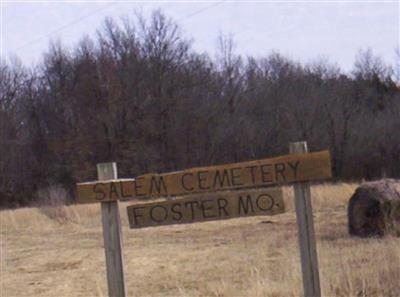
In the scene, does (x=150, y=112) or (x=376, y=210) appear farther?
(x=150, y=112)

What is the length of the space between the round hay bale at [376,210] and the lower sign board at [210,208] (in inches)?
340

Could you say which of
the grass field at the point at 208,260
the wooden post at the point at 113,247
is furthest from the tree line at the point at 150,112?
the wooden post at the point at 113,247

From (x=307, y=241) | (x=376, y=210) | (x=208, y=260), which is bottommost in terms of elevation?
(x=208, y=260)

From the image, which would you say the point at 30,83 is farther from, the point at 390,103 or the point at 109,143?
the point at 390,103

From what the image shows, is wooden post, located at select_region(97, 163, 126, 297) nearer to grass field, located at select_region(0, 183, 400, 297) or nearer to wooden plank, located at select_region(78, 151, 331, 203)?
wooden plank, located at select_region(78, 151, 331, 203)

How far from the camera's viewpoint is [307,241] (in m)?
6.51

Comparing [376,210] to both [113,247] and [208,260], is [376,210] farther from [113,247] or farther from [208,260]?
[113,247]

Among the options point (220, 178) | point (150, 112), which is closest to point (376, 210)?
point (220, 178)

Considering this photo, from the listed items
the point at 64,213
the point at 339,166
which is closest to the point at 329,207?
the point at 64,213

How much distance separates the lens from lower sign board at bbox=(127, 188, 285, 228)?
6.64 meters

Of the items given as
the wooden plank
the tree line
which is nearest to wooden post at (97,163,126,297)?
the wooden plank

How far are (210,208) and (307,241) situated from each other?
0.80 meters

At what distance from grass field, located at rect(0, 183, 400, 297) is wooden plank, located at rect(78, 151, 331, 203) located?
2225 millimetres

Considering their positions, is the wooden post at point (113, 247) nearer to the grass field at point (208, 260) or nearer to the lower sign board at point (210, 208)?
the lower sign board at point (210, 208)
